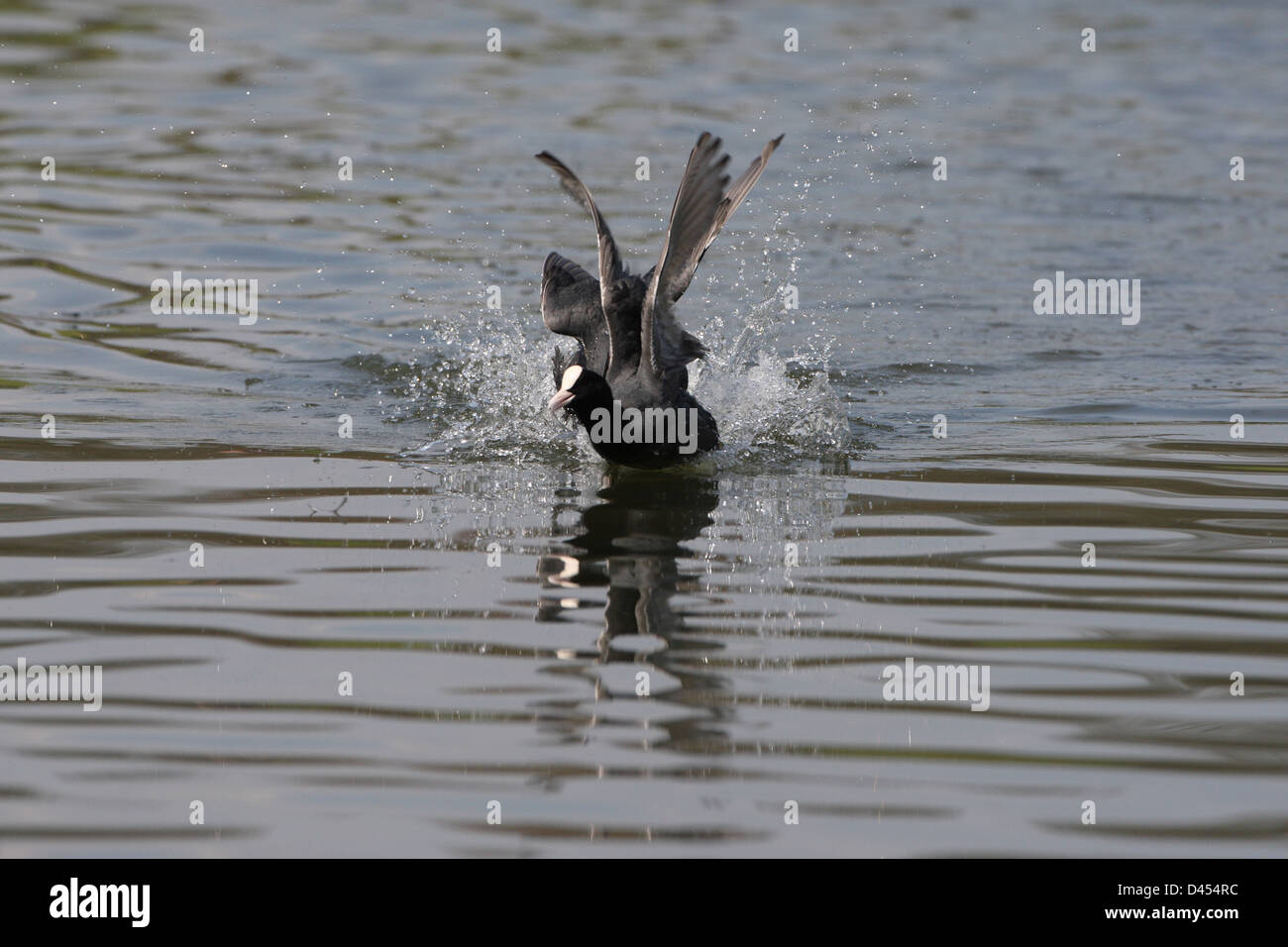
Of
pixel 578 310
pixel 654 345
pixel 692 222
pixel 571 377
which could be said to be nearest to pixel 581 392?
pixel 571 377

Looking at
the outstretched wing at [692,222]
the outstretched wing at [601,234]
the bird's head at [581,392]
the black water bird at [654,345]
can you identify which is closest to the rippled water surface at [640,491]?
the black water bird at [654,345]

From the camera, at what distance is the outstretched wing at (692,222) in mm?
7738

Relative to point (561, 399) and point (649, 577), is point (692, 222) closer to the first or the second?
point (561, 399)

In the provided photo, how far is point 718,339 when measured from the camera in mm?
10750

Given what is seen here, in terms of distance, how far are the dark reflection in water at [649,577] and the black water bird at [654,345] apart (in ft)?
0.82

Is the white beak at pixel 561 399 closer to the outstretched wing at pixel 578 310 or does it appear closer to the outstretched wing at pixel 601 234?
the outstretched wing at pixel 601 234

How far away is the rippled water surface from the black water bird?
264 mm

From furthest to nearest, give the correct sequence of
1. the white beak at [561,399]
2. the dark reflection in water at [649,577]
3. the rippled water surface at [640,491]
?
the white beak at [561,399] → the dark reflection in water at [649,577] → the rippled water surface at [640,491]

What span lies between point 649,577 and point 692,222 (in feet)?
6.77

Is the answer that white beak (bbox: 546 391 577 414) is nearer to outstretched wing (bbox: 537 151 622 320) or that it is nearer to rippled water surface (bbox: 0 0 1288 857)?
rippled water surface (bbox: 0 0 1288 857)

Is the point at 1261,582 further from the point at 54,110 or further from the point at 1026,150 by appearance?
the point at 54,110

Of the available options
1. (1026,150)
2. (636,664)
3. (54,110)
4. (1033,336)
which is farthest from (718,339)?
(54,110)

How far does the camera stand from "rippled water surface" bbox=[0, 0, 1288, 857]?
4.70 meters

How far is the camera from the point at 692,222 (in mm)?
7852
